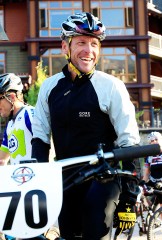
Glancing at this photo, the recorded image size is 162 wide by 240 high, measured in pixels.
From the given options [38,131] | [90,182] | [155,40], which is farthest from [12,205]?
[155,40]

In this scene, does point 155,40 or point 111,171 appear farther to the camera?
point 155,40

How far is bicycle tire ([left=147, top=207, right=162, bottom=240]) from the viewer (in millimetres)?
8836

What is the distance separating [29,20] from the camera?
33.6 m

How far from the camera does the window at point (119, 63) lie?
113 ft

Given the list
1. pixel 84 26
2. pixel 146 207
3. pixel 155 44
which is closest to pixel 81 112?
pixel 84 26

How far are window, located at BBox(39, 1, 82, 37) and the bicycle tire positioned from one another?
25.9 meters

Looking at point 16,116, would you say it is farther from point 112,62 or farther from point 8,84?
point 112,62

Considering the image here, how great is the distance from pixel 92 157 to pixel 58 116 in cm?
81

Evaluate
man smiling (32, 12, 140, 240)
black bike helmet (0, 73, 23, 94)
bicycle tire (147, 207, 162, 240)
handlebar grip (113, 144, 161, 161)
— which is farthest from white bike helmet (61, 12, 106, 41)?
bicycle tire (147, 207, 162, 240)

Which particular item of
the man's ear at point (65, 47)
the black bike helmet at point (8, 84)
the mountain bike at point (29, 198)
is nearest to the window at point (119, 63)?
the black bike helmet at point (8, 84)

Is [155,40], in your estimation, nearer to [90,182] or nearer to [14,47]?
[14,47]

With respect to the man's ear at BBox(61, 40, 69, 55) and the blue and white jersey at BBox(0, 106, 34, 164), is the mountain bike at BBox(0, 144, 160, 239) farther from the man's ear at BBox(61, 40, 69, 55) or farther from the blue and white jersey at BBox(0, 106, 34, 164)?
the blue and white jersey at BBox(0, 106, 34, 164)

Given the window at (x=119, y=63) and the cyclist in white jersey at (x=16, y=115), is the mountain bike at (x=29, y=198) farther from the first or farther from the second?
the window at (x=119, y=63)

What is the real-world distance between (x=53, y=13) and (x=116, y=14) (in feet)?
13.2
